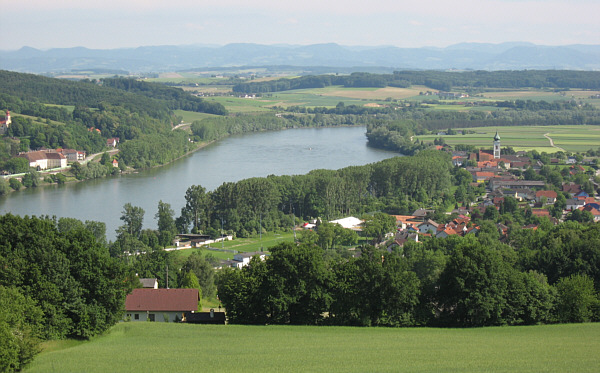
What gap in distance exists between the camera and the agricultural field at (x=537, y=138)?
35916mm

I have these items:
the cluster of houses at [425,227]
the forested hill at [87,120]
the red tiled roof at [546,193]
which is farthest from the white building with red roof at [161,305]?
the forested hill at [87,120]

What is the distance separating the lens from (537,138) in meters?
39.7

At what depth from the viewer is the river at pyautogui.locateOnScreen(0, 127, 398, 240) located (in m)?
22.1

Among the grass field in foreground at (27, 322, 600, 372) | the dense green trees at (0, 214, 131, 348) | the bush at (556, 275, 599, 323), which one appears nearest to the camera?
the grass field in foreground at (27, 322, 600, 372)

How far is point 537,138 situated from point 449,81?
36.9 m

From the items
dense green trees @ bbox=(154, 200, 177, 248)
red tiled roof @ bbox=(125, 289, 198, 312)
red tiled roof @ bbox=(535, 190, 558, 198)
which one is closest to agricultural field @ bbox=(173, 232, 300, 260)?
dense green trees @ bbox=(154, 200, 177, 248)

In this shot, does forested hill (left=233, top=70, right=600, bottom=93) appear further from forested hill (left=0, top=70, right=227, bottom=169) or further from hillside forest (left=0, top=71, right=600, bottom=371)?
hillside forest (left=0, top=71, right=600, bottom=371)

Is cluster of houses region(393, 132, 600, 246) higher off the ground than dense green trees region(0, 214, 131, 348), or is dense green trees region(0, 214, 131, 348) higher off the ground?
dense green trees region(0, 214, 131, 348)

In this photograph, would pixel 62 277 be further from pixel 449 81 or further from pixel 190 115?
pixel 449 81

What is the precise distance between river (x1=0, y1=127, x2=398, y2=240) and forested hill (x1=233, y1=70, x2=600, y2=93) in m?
33.1

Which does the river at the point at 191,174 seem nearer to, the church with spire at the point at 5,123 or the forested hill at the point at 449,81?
the church with spire at the point at 5,123

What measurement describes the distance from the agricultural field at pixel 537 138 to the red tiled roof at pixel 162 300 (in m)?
26.5

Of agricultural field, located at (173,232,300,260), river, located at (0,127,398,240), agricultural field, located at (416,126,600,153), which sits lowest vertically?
agricultural field, located at (173,232,300,260)

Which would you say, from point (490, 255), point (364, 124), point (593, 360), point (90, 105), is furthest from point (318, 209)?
point (364, 124)
